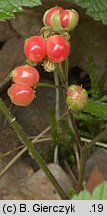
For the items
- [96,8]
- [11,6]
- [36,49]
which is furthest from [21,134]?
[96,8]

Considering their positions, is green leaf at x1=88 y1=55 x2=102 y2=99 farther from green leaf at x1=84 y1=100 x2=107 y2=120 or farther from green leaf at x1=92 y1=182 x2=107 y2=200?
green leaf at x1=92 y1=182 x2=107 y2=200

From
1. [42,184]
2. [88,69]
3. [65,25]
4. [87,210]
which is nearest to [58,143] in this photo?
[42,184]

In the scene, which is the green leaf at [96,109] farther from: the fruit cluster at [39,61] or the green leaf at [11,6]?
the green leaf at [11,6]

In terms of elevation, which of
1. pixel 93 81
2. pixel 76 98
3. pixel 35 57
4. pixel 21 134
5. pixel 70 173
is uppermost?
pixel 35 57

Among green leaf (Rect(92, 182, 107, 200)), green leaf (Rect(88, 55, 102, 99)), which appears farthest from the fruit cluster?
green leaf (Rect(88, 55, 102, 99))

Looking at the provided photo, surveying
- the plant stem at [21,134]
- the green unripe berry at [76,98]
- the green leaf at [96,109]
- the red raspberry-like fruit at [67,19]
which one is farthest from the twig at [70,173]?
the red raspberry-like fruit at [67,19]

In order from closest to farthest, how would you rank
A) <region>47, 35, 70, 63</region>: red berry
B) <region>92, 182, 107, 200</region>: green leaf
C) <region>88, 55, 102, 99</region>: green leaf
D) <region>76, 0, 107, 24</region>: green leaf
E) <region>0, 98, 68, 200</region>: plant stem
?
<region>92, 182, 107, 200</region>: green leaf < <region>47, 35, 70, 63</region>: red berry < <region>0, 98, 68, 200</region>: plant stem < <region>76, 0, 107, 24</region>: green leaf < <region>88, 55, 102, 99</region>: green leaf

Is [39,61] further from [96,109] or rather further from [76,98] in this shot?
[96,109]
